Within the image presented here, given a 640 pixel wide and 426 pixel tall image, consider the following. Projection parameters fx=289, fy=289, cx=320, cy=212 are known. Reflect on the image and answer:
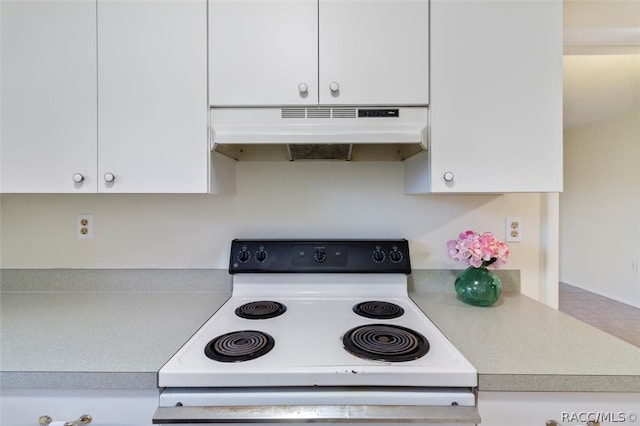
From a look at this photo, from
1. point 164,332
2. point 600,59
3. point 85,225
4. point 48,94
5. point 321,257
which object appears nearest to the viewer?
point 164,332

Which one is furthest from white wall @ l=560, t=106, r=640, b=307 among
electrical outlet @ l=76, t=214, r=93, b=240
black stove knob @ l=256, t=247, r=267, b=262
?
electrical outlet @ l=76, t=214, r=93, b=240

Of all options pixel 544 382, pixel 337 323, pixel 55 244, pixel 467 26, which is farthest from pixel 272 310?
pixel 467 26

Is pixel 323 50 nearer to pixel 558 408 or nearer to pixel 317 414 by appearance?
pixel 317 414

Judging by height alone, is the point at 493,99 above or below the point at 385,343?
above

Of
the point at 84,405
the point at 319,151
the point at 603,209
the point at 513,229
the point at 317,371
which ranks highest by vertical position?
the point at 319,151

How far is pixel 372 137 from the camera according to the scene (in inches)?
38.7

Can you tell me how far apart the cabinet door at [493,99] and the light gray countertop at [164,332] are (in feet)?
1.66

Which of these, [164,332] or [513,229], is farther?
[513,229]

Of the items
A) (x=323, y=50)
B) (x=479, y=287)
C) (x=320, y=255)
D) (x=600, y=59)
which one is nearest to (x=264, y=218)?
(x=320, y=255)

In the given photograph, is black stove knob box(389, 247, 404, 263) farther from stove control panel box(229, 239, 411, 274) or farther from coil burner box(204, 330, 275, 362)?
coil burner box(204, 330, 275, 362)

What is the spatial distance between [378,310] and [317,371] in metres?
0.46

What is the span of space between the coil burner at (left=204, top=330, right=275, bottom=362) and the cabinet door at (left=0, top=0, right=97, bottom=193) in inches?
29.2

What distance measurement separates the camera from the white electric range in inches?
27.8

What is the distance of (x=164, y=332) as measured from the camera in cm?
96
